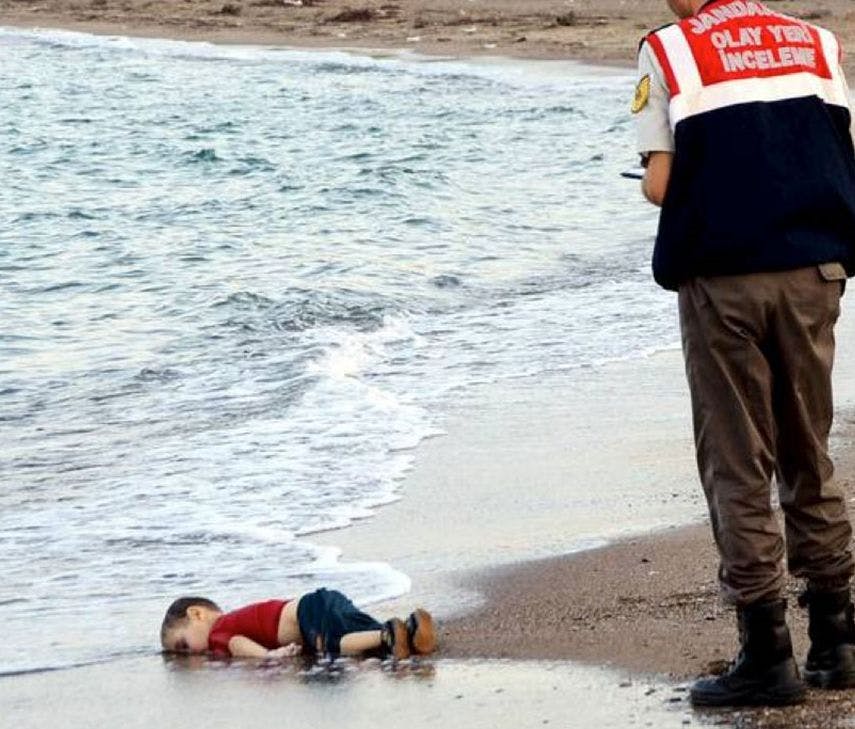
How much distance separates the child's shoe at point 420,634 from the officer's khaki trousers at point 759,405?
3.12ft

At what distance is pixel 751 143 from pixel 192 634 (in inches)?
81.4

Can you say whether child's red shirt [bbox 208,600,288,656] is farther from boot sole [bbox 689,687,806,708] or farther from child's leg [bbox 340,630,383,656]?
boot sole [bbox 689,687,806,708]

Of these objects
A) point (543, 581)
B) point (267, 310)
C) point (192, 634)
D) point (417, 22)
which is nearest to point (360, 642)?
point (192, 634)

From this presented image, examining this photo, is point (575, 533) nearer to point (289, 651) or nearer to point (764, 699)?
point (289, 651)

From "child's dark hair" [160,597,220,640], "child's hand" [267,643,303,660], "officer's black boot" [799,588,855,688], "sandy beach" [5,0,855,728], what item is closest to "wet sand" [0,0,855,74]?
"sandy beach" [5,0,855,728]

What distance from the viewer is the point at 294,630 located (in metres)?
5.42

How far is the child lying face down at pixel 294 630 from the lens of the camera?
5.22 meters

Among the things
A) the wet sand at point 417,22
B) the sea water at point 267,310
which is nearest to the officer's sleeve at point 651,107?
the sea water at point 267,310

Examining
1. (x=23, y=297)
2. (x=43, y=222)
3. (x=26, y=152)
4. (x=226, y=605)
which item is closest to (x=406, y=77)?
(x=26, y=152)

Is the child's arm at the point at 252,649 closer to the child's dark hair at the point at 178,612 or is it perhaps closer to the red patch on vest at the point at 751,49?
the child's dark hair at the point at 178,612

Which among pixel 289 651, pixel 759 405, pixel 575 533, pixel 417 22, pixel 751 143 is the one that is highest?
pixel 751 143

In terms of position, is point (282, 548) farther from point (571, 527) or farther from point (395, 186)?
point (395, 186)

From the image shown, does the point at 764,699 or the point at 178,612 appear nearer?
the point at 764,699

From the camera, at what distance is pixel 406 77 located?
3269cm
